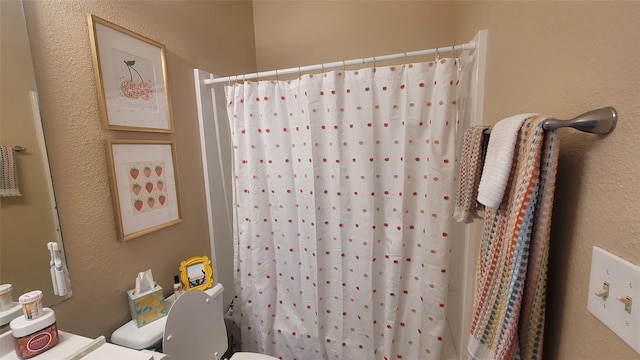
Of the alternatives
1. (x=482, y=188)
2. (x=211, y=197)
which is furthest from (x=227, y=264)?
(x=482, y=188)

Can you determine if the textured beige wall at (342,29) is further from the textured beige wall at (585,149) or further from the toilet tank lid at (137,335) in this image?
the toilet tank lid at (137,335)

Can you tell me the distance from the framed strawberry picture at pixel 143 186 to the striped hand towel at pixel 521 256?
1.36 metres

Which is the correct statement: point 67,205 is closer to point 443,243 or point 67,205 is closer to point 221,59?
point 221,59

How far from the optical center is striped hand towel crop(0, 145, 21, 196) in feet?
2.62

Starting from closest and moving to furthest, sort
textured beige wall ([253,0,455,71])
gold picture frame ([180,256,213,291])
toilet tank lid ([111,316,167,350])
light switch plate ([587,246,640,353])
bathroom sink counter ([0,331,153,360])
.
Result: light switch plate ([587,246,640,353]) → bathroom sink counter ([0,331,153,360]) → toilet tank lid ([111,316,167,350]) → gold picture frame ([180,256,213,291]) → textured beige wall ([253,0,455,71])

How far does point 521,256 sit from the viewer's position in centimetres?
57

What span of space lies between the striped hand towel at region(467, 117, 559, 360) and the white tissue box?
1256mm

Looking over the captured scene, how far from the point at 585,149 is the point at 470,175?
0.30 m

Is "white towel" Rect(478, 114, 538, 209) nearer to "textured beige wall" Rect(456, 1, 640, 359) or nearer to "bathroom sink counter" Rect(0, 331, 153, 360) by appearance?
"textured beige wall" Rect(456, 1, 640, 359)

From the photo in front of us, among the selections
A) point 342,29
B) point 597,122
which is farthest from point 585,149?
point 342,29

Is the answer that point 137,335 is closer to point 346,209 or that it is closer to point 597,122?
point 346,209

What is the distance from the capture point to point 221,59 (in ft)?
5.70

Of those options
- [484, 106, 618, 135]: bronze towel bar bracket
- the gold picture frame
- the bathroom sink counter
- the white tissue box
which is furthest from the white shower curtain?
the bathroom sink counter

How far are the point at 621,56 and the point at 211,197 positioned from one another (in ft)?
5.59
